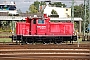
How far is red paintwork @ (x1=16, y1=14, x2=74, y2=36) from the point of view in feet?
94.1

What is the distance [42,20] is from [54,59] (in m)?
15.1

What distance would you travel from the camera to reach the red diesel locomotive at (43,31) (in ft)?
90.9

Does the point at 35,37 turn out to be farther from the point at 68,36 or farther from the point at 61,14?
the point at 61,14

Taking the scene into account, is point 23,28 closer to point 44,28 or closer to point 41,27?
point 41,27

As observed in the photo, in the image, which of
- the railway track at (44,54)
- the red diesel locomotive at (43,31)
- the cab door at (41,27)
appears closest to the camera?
the railway track at (44,54)

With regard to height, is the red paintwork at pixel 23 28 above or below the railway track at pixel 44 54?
above

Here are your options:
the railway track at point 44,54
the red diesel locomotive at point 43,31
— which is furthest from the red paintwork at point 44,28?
the railway track at point 44,54

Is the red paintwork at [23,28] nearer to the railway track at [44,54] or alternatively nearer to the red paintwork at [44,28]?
the red paintwork at [44,28]

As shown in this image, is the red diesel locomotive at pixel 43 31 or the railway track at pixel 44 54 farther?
the red diesel locomotive at pixel 43 31

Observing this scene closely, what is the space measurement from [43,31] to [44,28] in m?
0.39

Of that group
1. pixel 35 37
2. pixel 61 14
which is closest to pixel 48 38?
pixel 35 37

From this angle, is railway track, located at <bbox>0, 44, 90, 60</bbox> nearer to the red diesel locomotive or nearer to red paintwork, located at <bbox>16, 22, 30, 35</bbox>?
the red diesel locomotive

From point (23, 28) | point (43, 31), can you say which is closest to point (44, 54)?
point (43, 31)

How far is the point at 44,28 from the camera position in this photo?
28719 mm
